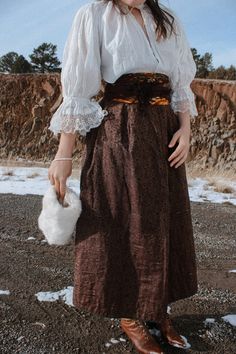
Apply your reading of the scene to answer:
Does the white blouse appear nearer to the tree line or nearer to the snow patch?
the snow patch

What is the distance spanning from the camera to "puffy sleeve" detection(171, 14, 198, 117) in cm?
214

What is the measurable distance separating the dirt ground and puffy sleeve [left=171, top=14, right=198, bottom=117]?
3.47ft

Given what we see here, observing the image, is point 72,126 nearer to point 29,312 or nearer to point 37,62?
point 29,312

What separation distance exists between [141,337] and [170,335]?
0.15 metres

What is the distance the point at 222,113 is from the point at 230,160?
1.49m

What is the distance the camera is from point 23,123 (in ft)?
52.7

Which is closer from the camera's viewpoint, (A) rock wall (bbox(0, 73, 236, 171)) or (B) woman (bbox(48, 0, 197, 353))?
(B) woman (bbox(48, 0, 197, 353))

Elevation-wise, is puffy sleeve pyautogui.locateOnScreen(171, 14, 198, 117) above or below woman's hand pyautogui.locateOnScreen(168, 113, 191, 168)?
above

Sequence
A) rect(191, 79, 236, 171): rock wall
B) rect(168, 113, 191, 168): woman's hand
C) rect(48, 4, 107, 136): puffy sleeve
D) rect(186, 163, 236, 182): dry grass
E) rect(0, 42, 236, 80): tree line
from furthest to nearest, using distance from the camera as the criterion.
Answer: rect(0, 42, 236, 80): tree line < rect(191, 79, 236, 171): rock wall < rect(186, 163, 236, 182): dry grass < rect(168, 113, 191, 168): woman's hand < rect(48, 4, 107, 136): puffy sleeve

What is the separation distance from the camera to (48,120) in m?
15.7

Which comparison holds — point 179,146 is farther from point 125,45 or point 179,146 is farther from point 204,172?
point 204,172

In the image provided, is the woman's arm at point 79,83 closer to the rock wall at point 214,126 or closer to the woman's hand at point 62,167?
the woman's hand at point 62,167

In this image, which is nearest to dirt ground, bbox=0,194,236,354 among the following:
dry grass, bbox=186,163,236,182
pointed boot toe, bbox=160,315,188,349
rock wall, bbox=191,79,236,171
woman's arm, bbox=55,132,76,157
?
pointed boot toe, bbox=160,315,188,349

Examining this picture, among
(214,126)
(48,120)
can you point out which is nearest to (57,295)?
(214,126)
